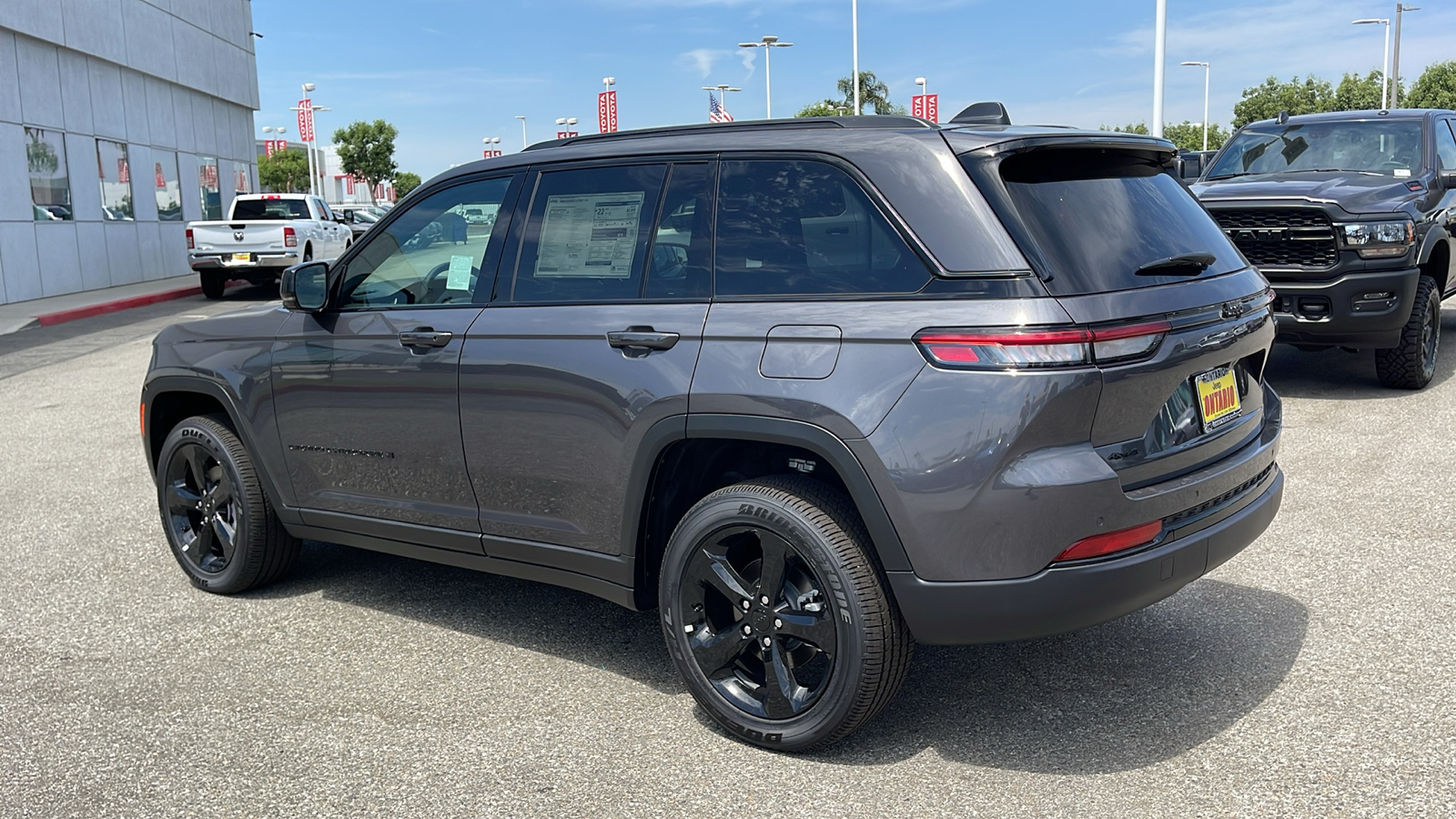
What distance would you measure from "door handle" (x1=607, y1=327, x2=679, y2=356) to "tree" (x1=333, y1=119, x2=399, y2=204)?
69.1 m

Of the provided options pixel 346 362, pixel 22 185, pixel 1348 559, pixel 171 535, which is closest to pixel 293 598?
pixel 171 535

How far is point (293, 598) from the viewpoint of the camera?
5.25 metres

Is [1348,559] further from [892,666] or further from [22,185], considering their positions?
[22,185]

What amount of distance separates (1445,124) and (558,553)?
9551mm

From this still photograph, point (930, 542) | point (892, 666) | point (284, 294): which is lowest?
point (892, 666)

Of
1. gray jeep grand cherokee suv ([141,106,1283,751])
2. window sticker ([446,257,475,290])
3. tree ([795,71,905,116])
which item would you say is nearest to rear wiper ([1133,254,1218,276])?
gray jeep grand cherokee suv ([141,106,1283,751])

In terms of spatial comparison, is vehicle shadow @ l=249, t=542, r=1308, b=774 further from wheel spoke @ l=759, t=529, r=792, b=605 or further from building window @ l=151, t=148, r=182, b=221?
building window @ l=151, t=148, r=182, b=221

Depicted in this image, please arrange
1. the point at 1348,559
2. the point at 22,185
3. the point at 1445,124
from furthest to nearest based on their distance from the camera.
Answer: the point at 22,185, the point at 1445,124, the point at 1348,559

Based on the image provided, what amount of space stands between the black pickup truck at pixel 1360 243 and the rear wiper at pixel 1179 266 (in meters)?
5.40

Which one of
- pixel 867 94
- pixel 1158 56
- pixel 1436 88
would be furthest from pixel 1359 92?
pixel 1158 56

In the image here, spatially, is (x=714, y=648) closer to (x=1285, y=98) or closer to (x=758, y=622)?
(x=758, y=622)

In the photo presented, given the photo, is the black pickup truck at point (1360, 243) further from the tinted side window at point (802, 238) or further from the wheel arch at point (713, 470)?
the wheel arch at point (713, 470)

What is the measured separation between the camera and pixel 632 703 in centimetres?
404

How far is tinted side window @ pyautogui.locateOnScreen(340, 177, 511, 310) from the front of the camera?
4.43 meters
